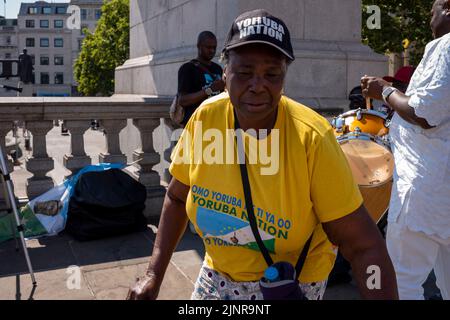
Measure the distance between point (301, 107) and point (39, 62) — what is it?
10496 cm

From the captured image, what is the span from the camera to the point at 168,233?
90.4 inches

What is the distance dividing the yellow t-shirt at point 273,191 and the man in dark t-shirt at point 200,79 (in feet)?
9.79

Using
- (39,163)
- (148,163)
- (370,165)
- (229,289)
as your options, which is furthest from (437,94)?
(39,163)

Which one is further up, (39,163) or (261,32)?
(261,32)

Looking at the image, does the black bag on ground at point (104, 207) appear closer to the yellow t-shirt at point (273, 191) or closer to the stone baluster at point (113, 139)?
the stone baluster at point (113, 139)

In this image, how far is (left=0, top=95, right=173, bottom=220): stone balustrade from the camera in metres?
5.59

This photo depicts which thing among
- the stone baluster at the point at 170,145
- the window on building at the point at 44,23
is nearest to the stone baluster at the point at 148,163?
the stone baluster at the point at 170,145

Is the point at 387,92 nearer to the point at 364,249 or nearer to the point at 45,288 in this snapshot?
the point at 364,249

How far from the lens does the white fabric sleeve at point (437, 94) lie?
2.78 meters

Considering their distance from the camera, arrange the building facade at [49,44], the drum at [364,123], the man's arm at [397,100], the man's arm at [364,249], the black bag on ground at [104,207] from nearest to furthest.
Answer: the man's arm at [364,249], the man's arm at [397,100], the drum at [364,123], the black bag on ground at [104,207], the building facade at [49,44]

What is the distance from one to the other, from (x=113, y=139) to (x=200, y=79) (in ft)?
5.33

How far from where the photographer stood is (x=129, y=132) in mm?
9328

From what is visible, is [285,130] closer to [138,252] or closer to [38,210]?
[138,252]
